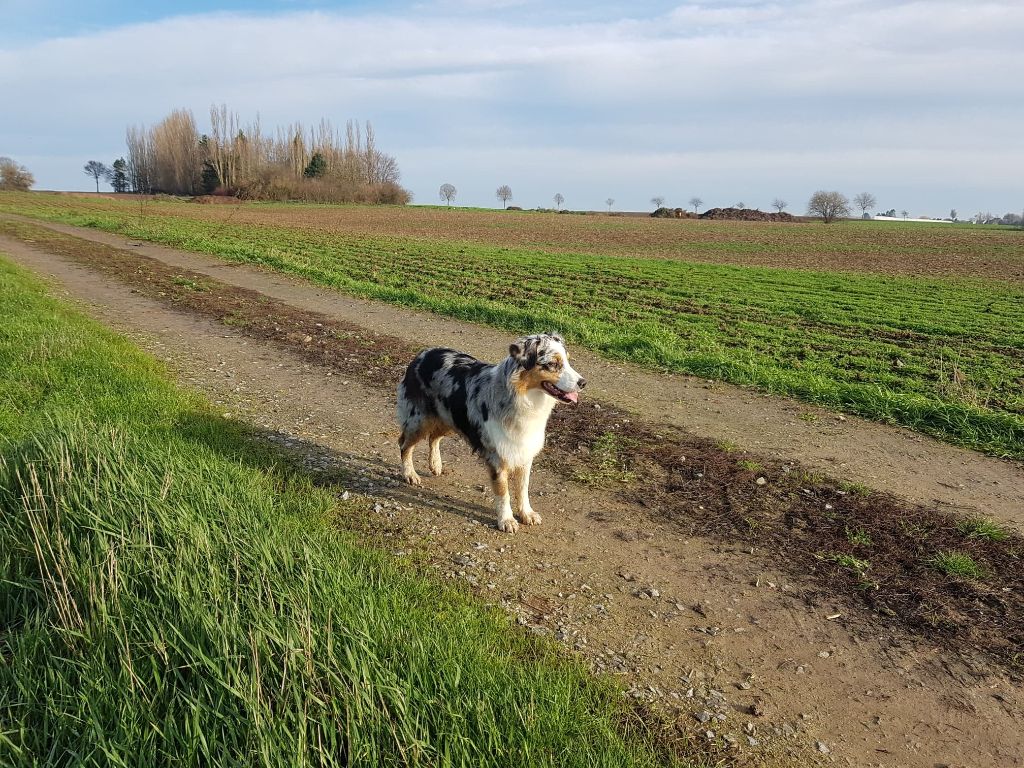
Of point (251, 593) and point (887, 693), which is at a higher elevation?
point (251, 593)

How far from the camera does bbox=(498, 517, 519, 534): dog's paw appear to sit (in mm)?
5668

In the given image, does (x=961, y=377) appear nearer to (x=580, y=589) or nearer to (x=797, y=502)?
(x=797, y=502)

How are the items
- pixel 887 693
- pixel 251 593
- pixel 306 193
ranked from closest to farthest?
pixel 251 593
pixel 887 693
pixel 306 193

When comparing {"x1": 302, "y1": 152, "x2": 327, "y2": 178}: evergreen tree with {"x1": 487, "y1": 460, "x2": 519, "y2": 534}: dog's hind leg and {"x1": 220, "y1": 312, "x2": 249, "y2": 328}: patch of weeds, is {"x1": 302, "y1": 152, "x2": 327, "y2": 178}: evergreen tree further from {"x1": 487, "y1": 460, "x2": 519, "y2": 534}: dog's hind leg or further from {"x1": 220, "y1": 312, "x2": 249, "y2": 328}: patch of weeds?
{"x1": 487, "y1": 460, "x2": 519, "y2": 534}: dog's hind leg

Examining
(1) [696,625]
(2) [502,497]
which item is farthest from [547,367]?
(1) [696,625]

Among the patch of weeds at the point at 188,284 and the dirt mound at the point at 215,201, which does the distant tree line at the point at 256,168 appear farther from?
the patch of weeds at the point at 188,284

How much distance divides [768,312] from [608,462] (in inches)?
540

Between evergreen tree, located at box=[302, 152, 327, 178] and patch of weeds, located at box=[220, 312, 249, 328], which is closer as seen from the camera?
patch of weeds, located at box=[220, 312, 249, 328]

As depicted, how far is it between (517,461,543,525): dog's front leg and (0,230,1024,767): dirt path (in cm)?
14

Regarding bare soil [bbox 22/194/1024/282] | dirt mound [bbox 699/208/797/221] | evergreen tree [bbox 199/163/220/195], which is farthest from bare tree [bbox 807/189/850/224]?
evergreen tree [bbox 199/163/220/195]

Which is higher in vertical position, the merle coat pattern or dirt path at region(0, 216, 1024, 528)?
the merle coat pattern

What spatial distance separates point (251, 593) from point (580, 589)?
2.39 metres

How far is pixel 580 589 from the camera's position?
4.84 metres

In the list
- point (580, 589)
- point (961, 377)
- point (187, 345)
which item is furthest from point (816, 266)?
point (580, 589)
